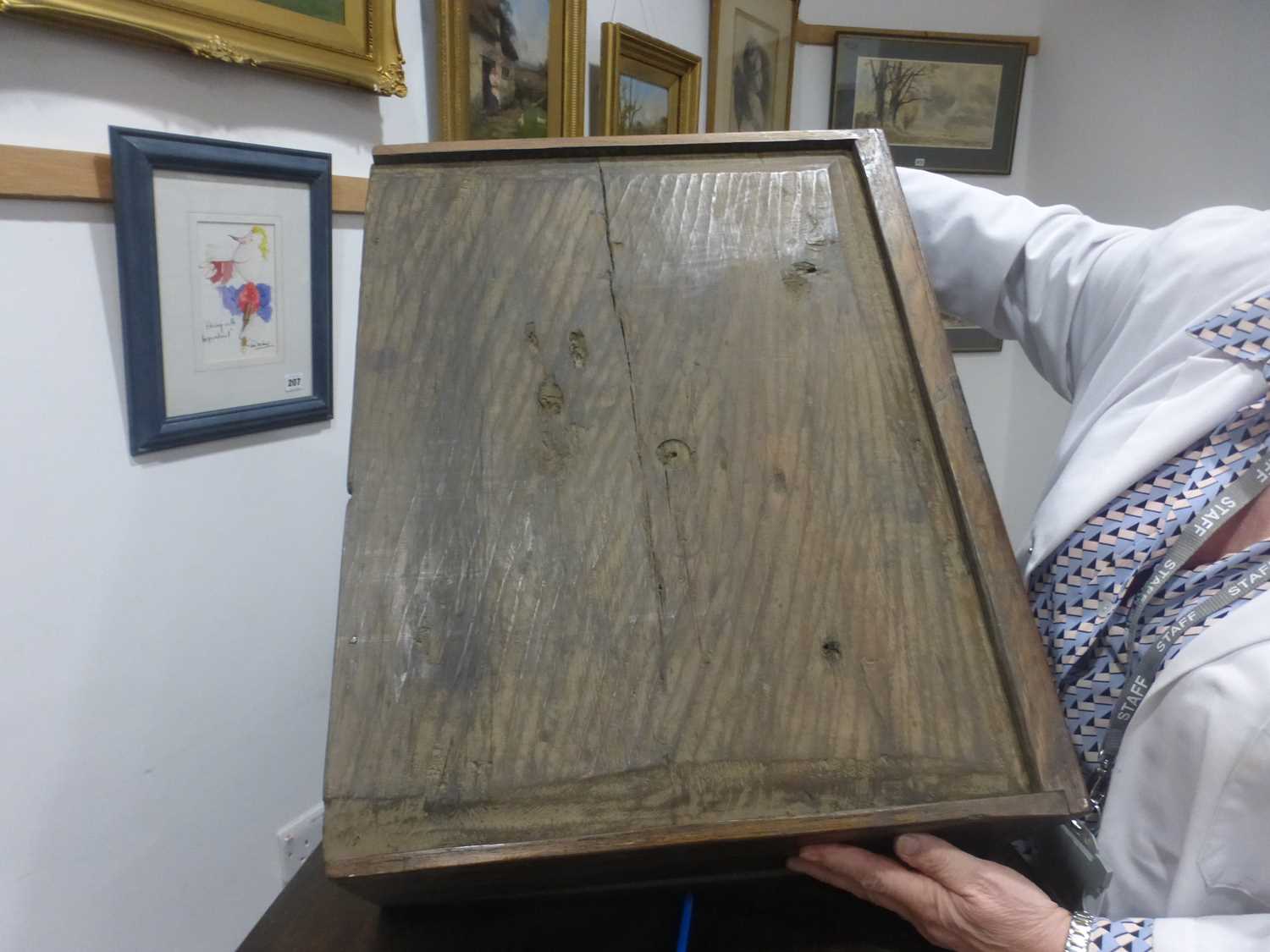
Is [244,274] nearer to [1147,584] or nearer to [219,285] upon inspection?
[219,285]

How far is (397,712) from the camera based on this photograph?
1.32 feet

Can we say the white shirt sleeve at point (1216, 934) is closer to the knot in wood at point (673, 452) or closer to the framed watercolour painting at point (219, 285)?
the knot in wood at point (673, 452)

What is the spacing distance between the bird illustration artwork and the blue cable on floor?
2.46 feet

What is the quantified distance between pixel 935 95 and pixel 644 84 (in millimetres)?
954

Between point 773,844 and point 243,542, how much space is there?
0.80 meters

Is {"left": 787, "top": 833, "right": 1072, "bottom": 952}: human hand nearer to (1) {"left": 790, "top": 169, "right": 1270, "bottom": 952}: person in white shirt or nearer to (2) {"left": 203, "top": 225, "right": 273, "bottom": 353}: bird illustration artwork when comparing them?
(1) {"left": 790, "top": 169, "right": 1270, "bottom": 952}: person in white shirt

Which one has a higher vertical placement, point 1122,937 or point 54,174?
point 54,174

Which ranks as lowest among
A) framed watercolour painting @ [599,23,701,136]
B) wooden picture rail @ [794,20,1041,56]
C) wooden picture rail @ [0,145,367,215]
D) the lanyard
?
the lanyard

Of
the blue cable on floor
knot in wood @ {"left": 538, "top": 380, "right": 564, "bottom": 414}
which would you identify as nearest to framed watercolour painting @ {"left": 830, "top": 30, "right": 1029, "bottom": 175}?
knot in wood @ {"left": 538, "top": 380, "right": 564, "bottom": 414}

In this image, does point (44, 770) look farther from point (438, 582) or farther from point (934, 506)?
A: point (934, 506)

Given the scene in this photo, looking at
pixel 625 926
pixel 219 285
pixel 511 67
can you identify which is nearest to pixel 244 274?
pixel 219 285

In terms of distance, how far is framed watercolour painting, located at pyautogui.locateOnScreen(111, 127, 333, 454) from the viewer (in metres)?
0.82

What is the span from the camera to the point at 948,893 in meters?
0.48

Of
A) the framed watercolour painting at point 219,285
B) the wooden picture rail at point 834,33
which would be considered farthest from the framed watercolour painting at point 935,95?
the framed watercolour painting at point 219,285
